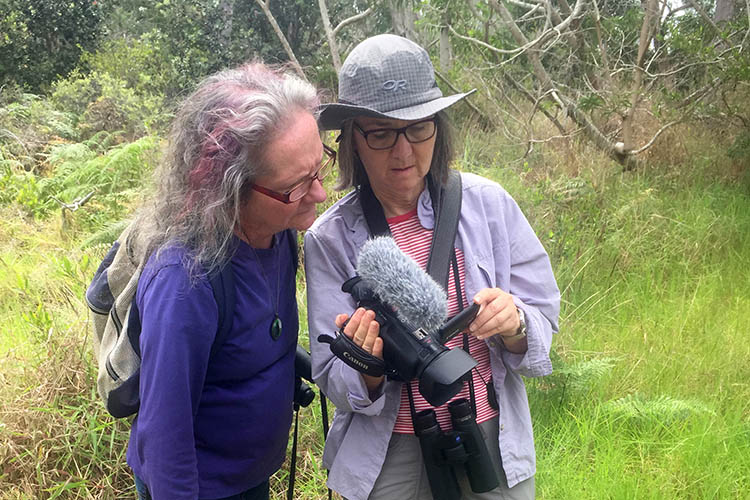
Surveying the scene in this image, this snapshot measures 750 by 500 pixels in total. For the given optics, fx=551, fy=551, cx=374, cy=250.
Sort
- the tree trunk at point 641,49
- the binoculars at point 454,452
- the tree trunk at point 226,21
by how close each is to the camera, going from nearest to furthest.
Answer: the binoculars at point 454,452 < the tree trunk at point 641,49 < the tree trunk at point 226,21

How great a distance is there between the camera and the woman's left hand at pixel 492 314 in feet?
5.06

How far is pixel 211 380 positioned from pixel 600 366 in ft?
7.57

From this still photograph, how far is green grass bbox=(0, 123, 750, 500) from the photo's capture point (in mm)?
2799

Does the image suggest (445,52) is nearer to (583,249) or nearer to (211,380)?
(583,249)

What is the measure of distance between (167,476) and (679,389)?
3.02 metres

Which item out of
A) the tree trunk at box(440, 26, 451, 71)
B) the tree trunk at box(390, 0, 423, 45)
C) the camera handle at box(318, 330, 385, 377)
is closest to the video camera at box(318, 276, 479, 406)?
the camera handle at box(318, 330, 385, 377)

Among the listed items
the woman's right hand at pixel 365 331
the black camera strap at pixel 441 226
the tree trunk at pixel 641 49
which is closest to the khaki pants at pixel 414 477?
the black camera strap at pixel 441 226

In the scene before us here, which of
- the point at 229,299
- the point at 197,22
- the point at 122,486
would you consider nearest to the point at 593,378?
the point at 229,299

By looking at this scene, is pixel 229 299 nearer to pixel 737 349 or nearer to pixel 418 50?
pixel 418 50

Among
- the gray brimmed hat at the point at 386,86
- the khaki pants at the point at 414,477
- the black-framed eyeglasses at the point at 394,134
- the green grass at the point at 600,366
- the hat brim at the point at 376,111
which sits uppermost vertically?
the gray brimmed hat at the point at 386,86

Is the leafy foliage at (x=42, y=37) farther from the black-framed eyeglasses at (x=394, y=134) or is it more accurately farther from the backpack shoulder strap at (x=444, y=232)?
the backpack shoulder strap at (x=444, y=232)

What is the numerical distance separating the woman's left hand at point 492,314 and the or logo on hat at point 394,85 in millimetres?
697

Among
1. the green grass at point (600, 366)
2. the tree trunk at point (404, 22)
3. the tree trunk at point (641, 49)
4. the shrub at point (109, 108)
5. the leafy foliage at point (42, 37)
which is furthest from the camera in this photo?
the tree trunk at point (404, 22)

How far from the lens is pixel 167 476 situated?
146 centimetres
